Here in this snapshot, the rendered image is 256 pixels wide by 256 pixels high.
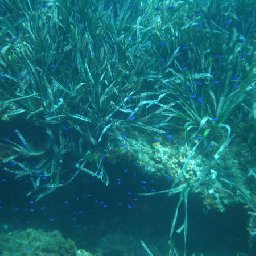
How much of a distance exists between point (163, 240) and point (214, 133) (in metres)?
1.97

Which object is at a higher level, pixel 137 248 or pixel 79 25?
pixel 79 25

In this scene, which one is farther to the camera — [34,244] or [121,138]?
[34,244]

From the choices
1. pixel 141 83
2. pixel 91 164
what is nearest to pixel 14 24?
pixel 141 83

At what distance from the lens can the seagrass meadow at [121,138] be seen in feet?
14.1

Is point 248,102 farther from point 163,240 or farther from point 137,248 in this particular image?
point 137,248

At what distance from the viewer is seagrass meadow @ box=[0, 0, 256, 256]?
14.1ft

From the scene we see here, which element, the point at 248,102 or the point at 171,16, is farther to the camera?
the point at 171,16

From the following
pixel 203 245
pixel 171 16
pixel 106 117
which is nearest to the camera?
pixel 106 117

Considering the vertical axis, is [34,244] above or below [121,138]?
below

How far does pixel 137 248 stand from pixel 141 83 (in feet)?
8.70

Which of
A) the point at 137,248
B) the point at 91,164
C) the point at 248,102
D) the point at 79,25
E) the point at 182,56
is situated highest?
the point at 79,25

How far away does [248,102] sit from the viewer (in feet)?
15.4

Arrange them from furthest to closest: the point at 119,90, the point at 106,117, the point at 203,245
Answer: the point at 203,245 < the point at 119,90 < the point at 106,117

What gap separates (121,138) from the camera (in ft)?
14.0
